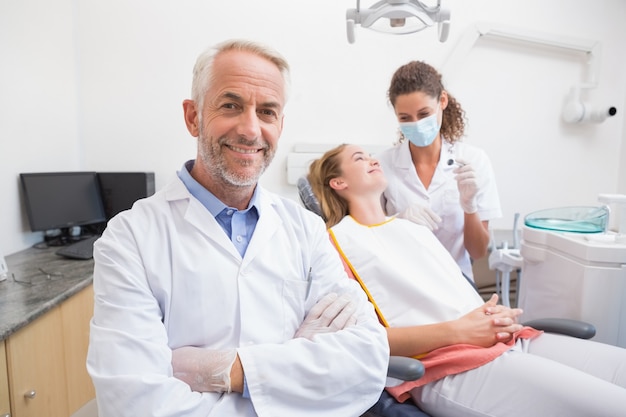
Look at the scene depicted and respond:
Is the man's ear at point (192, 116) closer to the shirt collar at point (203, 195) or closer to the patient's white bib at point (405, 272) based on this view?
the shirt collar at point (203, 195)

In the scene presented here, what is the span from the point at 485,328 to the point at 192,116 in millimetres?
1043

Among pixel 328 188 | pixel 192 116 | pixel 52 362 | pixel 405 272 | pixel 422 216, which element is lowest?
pixel 52 362

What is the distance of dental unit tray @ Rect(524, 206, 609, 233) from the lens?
150 cm

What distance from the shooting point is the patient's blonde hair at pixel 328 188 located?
1.67 m

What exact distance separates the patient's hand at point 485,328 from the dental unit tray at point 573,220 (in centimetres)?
48

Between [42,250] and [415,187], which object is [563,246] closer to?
[415,187]

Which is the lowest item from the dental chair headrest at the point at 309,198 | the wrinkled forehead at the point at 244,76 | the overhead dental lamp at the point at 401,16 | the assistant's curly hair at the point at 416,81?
the dental chair headrest at the point at 309,198

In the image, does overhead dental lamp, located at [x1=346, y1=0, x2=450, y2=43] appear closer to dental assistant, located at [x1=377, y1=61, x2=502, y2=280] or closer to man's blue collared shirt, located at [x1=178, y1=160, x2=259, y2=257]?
dental assistant, located at [x1=377, y1=61, x2=502, y2=280]

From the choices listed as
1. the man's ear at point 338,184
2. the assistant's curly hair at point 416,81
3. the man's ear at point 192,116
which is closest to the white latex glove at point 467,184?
the assistant's curly hair at point 416,81

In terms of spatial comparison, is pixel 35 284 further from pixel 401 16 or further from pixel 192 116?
pixel 401 16

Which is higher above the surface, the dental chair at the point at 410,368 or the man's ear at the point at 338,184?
the man's ear at the point at 338,184

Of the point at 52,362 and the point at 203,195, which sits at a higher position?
the point at 203,195

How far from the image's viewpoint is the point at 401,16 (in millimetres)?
1632

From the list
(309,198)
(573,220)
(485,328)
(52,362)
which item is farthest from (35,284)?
(573,220)
